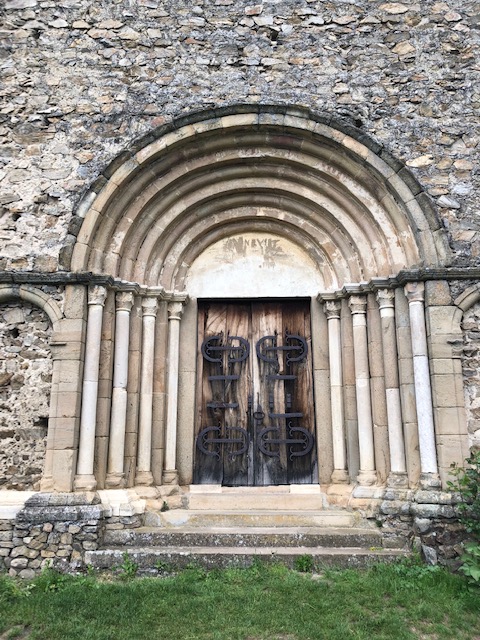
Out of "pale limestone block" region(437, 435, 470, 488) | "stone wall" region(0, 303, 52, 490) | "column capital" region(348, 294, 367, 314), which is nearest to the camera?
"pale limestone block" region(437, 435, 470, 488)

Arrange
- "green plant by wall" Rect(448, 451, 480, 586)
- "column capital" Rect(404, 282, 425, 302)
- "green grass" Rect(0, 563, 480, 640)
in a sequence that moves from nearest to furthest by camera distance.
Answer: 1. "green grass" Rect(0, 563, 480, 640)
2. "green plant by wall" Rect(448, 451, 480, 586)
3. "column capital" Rect(404, 282, 425, 302)

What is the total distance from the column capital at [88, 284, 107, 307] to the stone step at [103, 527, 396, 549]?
7.58ft

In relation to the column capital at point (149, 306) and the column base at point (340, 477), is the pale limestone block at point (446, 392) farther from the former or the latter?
the column capital at point (149, 306)

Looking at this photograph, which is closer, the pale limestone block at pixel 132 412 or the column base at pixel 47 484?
the column base at pixel 47 484

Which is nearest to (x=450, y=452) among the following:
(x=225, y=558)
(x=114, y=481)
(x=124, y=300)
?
(x=225, y=558)

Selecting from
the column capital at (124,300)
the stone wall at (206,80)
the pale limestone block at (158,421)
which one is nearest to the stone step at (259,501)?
the pale limestone block at (158,421)

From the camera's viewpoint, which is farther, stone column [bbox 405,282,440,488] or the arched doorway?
the arched doorway

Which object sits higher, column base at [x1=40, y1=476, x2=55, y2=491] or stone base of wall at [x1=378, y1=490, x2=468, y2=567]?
column base at [x1=40, y1=476, x2=55, y2=491]

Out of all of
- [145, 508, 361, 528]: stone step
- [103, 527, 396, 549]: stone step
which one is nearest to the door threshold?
[145, 508, 361, 528]: stone step

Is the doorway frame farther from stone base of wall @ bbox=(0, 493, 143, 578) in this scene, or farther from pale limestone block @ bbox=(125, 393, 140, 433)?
stone base of wall @ bbox=(0, 493, 143, 578)

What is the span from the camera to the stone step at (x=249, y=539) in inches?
192

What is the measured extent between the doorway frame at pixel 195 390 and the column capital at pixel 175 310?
0.49ft

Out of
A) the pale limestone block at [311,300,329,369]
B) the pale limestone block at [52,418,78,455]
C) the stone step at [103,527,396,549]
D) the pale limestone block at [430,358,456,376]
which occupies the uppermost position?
the pale limestone block at [311,300,329,369]

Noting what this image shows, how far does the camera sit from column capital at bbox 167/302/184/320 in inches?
246
